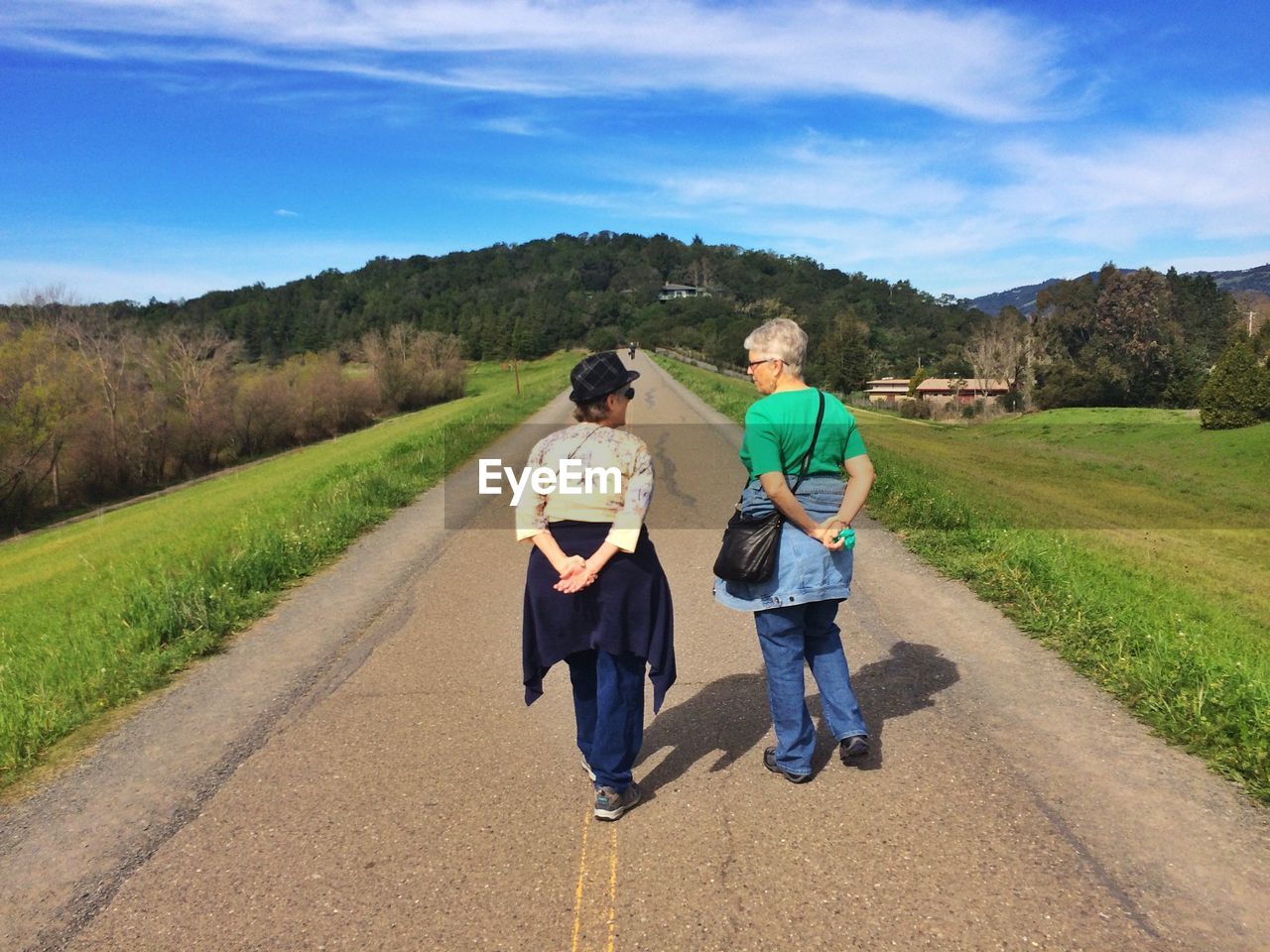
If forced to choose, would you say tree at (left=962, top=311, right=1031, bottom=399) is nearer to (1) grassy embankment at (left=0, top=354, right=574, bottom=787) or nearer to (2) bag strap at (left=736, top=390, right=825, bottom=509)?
(1) grassy embankment at (left=0, top=354, right=574, bottom=787)

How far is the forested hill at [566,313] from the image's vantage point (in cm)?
10531

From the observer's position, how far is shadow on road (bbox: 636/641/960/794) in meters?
4.04

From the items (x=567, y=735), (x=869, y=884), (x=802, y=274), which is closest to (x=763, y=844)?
(x=869, y=884)

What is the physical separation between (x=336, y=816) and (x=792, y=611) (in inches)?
84.0

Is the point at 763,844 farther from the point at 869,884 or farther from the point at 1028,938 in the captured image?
the point at 1028,938

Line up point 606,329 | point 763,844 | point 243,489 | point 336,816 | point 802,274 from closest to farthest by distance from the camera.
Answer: point 763,844, point 336,816, point 243,489, point 606,329, point 802,274

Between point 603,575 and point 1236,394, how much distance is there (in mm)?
41925

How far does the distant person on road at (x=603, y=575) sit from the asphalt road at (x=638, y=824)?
1.37ft

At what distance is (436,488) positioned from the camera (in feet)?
44.8

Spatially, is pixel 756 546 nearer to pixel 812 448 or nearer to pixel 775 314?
pixel 812 448

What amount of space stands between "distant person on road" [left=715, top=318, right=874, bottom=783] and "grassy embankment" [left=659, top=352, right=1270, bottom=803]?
1.88 m

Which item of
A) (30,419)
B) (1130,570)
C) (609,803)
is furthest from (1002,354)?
(609,803)

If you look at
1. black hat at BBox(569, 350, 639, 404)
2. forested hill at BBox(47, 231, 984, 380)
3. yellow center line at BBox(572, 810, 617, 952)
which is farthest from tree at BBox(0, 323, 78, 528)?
forested hill at BBox(47, 231, 984, 380)

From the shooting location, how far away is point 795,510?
3.54 meters
